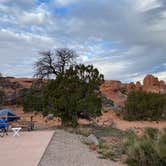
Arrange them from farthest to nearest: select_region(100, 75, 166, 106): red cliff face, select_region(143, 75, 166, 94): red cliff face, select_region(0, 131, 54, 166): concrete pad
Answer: select_region(143, 75, 166, 94): red cliff face < select_region(100, 75, 166, 106): red cliff face < select_region(0, 131, 54, 166): concrete pad

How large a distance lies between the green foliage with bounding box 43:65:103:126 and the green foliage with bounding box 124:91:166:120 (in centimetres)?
1255

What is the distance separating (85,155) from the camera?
1262 centimetres

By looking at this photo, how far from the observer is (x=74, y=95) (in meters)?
22.9

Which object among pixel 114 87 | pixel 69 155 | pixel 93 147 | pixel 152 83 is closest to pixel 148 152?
pixel 69 155

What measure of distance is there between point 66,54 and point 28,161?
35.8 m

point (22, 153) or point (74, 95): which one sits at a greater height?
point (74, 95)

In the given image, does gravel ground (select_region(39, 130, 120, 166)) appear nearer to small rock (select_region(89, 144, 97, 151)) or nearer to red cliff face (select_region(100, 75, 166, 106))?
small rock (select_region(89, 144, 97, 151))

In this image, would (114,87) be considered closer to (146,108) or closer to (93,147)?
(146,108)

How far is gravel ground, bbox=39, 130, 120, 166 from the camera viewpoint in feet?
36.3

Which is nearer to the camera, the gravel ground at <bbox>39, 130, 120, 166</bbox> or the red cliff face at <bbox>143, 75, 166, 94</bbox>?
the gravel ground at <bbox>39, 130, 120, 166</bbox>

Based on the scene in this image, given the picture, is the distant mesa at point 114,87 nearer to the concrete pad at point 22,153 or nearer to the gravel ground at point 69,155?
the concrete pad at point 22,153

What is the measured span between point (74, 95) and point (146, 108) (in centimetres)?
1534

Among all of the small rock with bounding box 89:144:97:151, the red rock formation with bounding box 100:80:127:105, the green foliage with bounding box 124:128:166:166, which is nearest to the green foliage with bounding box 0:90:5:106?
the red rock formation with bounding box 100:80:127:105

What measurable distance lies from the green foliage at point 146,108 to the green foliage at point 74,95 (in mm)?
12550
